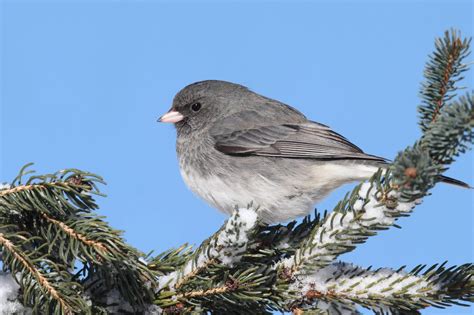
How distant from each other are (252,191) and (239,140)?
1.50 ft

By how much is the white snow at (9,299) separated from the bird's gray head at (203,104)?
225 centimetres

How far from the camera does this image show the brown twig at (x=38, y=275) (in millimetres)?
1724

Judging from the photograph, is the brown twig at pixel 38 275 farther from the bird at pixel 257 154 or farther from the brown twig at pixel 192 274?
the bird at pixel 257 154

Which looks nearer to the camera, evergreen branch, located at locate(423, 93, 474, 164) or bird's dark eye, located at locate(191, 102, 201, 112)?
evergreen branch, located at locate(423, 93, 474, 164)

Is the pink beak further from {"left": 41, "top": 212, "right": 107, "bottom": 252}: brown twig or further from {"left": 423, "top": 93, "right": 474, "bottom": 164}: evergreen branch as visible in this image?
{"left": 423, "top": 93, "right": 474, "bottom": 164}: evergreen branch

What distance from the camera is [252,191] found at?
3.26m

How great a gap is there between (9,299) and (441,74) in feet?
4.74

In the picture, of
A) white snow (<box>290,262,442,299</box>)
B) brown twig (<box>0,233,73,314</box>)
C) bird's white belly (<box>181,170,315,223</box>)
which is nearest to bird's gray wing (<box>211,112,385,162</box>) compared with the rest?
bird's white belly (<box>181,170,315,223</box>)

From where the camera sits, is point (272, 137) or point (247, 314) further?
point (272, 137)

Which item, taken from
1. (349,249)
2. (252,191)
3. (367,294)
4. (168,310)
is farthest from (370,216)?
(252,191)

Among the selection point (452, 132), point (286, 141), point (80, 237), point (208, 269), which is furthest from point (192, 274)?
point (286, 141)

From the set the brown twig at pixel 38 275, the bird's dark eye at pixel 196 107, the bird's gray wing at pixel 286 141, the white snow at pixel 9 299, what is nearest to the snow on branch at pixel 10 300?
the white snow at pixel 9 299

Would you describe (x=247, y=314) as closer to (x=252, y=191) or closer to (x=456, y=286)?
(x=456, y=286)

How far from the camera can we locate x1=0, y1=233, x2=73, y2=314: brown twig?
1.72 m
